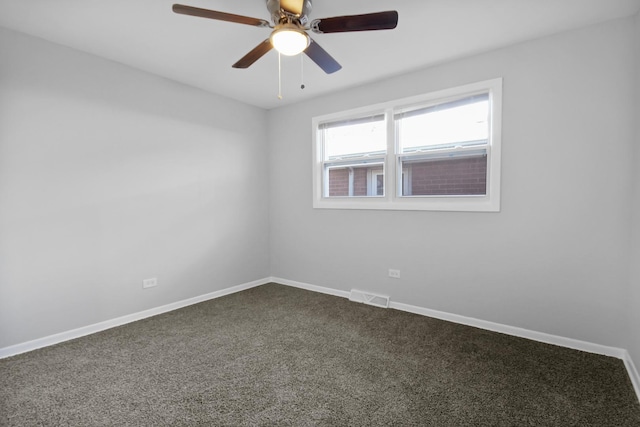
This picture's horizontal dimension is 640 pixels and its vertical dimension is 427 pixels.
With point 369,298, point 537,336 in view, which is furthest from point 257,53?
point 537,336

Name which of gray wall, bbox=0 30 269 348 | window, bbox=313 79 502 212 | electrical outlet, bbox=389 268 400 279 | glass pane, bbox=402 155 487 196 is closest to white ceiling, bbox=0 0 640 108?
gray wall, bbox=0 30 269 348

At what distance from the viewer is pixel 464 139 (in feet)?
10.4

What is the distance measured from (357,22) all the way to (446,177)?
1982 millimetres

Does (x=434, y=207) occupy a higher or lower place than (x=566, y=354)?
higher

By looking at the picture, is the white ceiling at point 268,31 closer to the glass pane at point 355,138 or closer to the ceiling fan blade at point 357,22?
the ceiling fan blade at point 357,22

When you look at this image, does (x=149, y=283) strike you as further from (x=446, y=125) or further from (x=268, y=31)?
(x=446, y=125)

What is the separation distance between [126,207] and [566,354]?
165 inches

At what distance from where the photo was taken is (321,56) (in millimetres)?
2283

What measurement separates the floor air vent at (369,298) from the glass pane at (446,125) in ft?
5.73

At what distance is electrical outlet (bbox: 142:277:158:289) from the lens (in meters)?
3.38

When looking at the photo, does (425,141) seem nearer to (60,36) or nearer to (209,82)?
(209,82)

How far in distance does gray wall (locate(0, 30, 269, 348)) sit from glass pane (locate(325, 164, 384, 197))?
1321 mm

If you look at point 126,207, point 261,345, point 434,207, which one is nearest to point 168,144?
point 126,207

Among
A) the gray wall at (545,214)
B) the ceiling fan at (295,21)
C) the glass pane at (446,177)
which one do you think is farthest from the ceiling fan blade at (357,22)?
the glass pane at (446,177)
